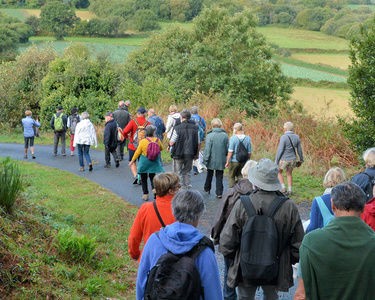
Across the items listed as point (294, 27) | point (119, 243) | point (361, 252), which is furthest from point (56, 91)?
point (294, 27)

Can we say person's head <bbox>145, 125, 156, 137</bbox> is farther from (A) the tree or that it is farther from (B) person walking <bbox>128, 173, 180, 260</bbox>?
(A) the tree

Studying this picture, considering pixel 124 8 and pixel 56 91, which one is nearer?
pixel 56 91

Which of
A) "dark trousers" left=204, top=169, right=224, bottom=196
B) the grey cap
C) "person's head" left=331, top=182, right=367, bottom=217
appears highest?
"person's head" left=331, top=182, right=367, bottom=217

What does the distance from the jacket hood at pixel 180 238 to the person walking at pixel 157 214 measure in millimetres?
1170

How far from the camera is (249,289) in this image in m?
4.50

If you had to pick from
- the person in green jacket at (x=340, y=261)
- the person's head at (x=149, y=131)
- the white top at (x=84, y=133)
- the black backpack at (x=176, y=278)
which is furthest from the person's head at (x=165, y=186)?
the white top at (x=84, y=133)

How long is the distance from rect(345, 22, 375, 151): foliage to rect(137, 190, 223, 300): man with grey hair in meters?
10.0

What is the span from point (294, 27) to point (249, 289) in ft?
217

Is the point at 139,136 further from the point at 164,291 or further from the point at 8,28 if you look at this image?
the point at 8,28

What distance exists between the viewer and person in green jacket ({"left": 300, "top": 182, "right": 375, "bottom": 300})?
3.25 metres

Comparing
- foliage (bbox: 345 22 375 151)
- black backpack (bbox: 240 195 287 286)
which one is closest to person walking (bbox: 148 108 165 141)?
foliage (bbox: 345 22 375 151)

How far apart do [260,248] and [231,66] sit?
23.6 meters

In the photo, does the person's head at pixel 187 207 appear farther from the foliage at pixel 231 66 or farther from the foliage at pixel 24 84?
the foliage at pixel 24 84

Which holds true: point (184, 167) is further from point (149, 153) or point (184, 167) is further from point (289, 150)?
point (289, 150)
